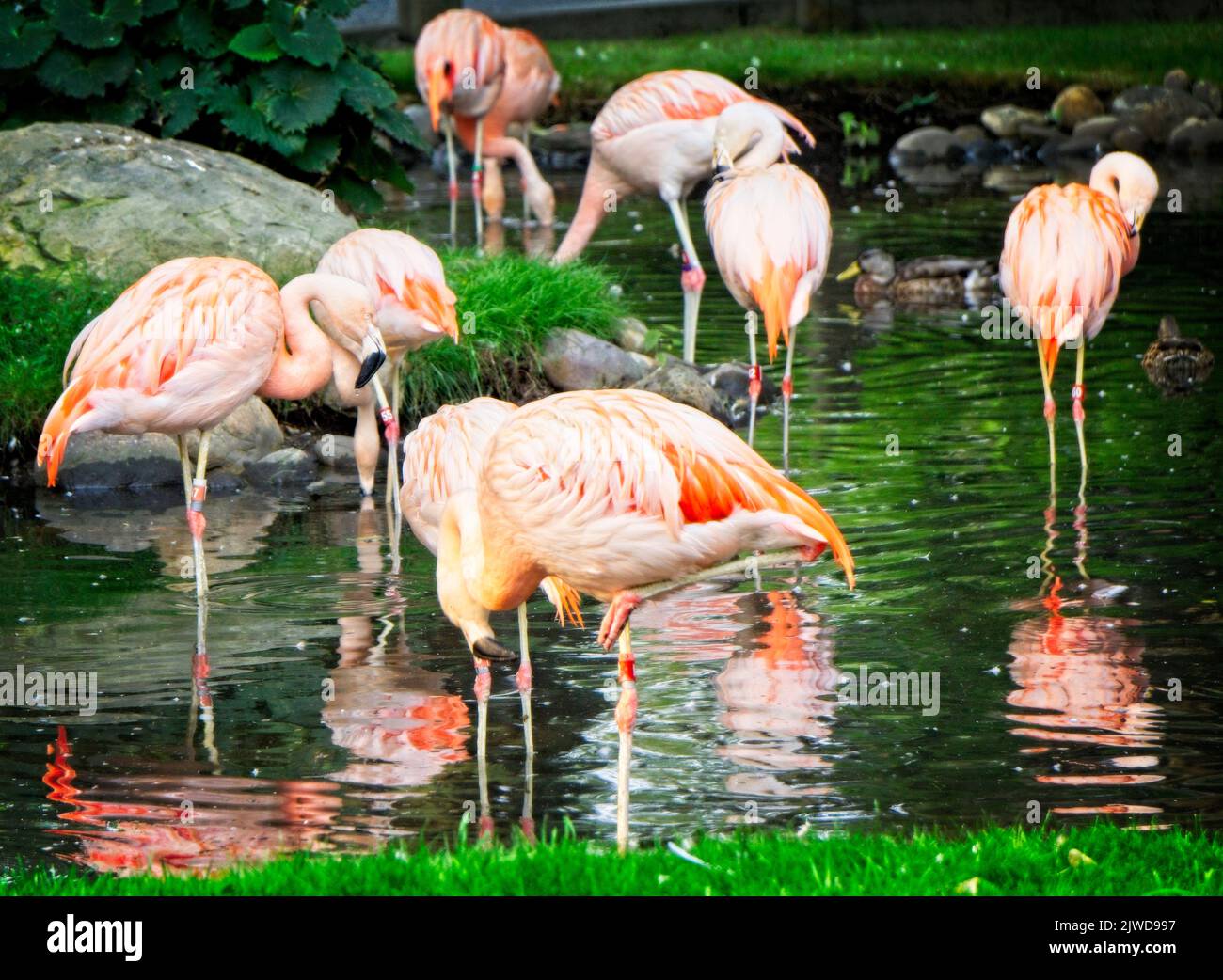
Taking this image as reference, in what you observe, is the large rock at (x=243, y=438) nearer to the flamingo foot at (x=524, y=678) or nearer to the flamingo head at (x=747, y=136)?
the flamingo head at (x=747, y=136)

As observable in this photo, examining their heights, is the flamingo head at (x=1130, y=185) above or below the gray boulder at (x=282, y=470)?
above

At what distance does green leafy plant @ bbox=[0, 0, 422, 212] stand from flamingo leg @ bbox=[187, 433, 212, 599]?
4145 millimetres

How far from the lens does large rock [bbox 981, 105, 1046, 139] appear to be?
20.7 meters

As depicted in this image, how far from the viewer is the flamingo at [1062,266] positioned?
798 centimetres

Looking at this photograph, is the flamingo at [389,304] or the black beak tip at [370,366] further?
the flamingo at [389,304]

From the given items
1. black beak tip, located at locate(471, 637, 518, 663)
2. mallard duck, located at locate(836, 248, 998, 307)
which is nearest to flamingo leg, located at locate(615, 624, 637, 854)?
black beak tip, located at locate(471, 637, 518, 663)

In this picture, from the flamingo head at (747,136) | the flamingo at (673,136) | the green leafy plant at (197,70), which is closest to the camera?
the flamingo head at (747,136)

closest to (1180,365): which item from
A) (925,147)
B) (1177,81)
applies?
(925,147)

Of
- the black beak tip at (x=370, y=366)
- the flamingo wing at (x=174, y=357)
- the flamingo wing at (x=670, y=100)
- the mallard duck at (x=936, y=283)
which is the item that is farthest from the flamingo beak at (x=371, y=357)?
the mallard duck at (x=936, y=283)

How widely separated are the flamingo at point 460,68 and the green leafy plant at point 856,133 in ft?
22.6

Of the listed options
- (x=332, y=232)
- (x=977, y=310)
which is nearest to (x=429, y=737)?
(x=332, y=232)

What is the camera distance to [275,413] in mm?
9195

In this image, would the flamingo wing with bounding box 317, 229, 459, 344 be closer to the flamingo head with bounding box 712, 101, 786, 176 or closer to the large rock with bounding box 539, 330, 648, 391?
the large rock with bounding box 539, 330, 648, 391

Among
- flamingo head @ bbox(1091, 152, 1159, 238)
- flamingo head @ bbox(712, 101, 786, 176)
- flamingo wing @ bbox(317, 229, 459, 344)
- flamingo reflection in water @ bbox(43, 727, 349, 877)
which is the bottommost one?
flamingo reflection in water @ bbox(43, 727, 349, 877)
